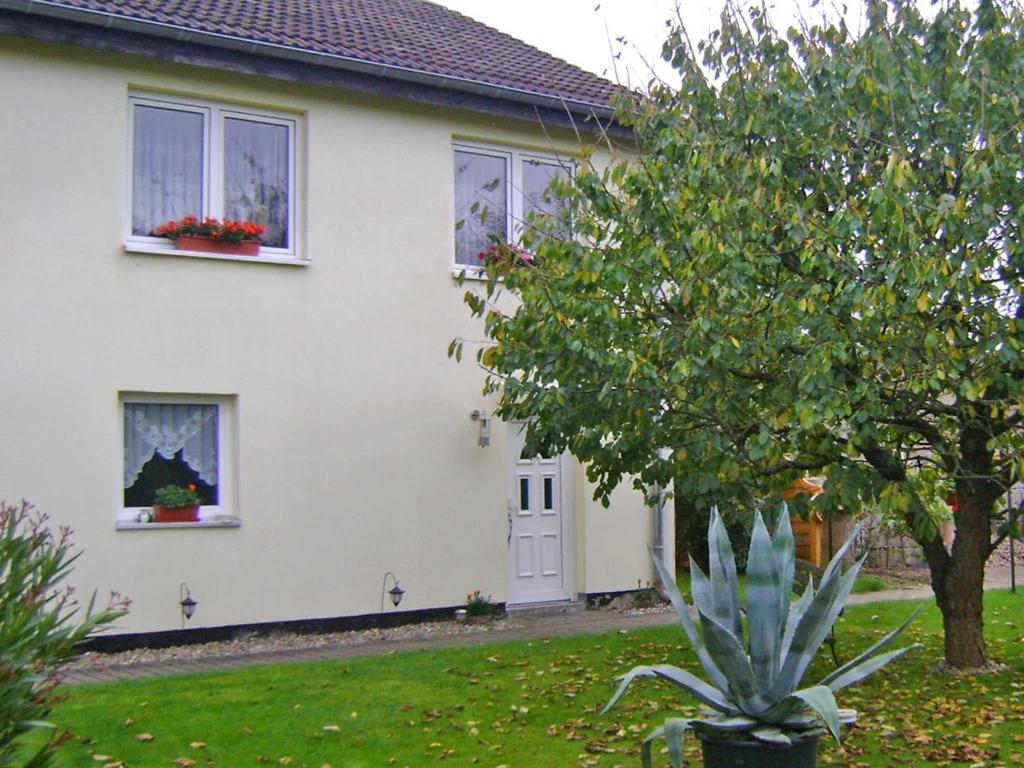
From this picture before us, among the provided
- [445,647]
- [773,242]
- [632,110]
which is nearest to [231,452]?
[445,647]

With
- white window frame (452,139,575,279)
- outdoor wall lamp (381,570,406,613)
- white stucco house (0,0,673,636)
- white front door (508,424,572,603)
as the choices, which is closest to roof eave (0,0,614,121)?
white stucco house (0,0,673,636)

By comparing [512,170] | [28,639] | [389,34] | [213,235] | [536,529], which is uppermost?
[389,34]

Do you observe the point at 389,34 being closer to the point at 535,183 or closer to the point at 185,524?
the point at 535,183

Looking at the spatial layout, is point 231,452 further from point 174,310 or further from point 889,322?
point 889,322

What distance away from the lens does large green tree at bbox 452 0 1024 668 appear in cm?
829

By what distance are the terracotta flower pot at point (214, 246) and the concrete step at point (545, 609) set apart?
5.17m

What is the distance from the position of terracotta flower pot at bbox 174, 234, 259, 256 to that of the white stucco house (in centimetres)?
9

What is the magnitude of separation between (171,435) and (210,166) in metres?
2.89

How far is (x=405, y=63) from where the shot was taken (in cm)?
1348

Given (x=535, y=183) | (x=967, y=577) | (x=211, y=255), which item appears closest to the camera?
(x=967, y=577)

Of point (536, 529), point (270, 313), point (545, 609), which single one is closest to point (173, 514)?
point (270, 313)

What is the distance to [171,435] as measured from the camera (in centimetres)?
1240

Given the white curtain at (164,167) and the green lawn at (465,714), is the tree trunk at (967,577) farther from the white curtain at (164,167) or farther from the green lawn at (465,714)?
the white curtain at (164,167)

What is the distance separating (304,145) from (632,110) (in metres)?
4.30
